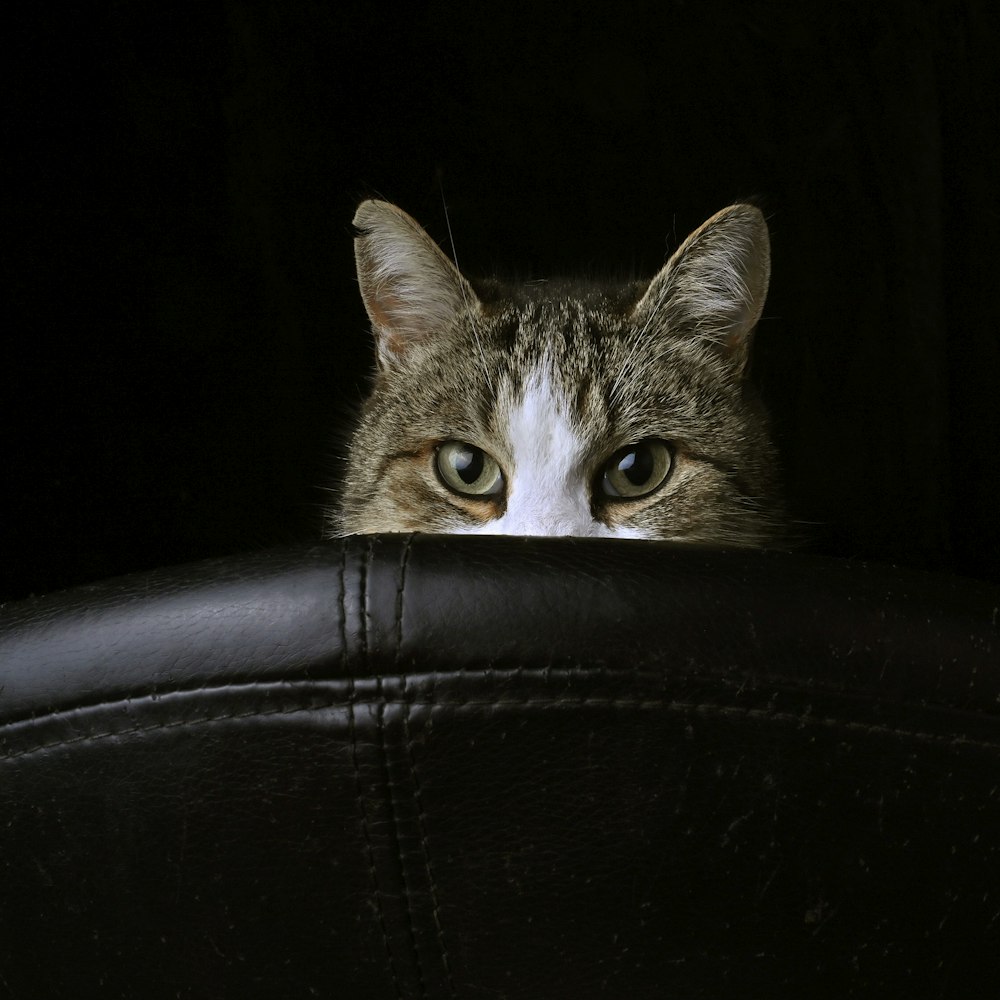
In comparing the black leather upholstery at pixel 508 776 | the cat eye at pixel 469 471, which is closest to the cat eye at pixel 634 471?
the cat eye at pixel 469 471

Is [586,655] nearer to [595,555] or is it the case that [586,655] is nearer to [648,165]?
[595,555]

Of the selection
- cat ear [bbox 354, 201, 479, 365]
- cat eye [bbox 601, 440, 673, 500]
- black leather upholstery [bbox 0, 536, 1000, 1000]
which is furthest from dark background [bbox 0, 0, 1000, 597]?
black leather upholstery [bbox 0, 536, 1000, 1000]

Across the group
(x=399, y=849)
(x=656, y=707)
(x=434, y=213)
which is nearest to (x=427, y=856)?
(x=399, y=849)

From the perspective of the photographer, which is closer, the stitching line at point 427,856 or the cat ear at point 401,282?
the stitching line at point 427,856

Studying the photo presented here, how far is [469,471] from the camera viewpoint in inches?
50.0

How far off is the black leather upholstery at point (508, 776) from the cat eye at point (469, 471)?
763mm

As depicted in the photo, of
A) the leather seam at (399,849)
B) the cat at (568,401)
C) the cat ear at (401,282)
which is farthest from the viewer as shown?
the cat ear at (401,282)

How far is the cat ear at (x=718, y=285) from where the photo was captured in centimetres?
128

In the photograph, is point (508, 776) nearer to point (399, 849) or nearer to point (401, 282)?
point (399, 849)

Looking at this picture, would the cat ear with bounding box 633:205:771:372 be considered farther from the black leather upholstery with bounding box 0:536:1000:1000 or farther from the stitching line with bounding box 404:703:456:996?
the stitching line with bounding box 404:703:456:996

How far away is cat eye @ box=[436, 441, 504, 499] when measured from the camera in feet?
4.11

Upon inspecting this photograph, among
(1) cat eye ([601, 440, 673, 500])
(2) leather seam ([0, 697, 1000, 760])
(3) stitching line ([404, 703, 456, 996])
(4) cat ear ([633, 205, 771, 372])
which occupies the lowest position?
(3) stitching line ([404, 703, 456, 996])

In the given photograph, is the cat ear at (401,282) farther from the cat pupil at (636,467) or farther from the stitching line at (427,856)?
the stitching line at (427,856)

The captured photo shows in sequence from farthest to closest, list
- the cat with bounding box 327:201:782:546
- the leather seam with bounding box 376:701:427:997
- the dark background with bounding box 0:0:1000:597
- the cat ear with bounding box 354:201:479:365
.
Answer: the dark background with bounding box 0:0:1000:597 → the cat ear with bounding box 354:201:479:365 → the cat with bounding box 327:201:782:546 → the leather seam with bounding box 376:701:427:997
